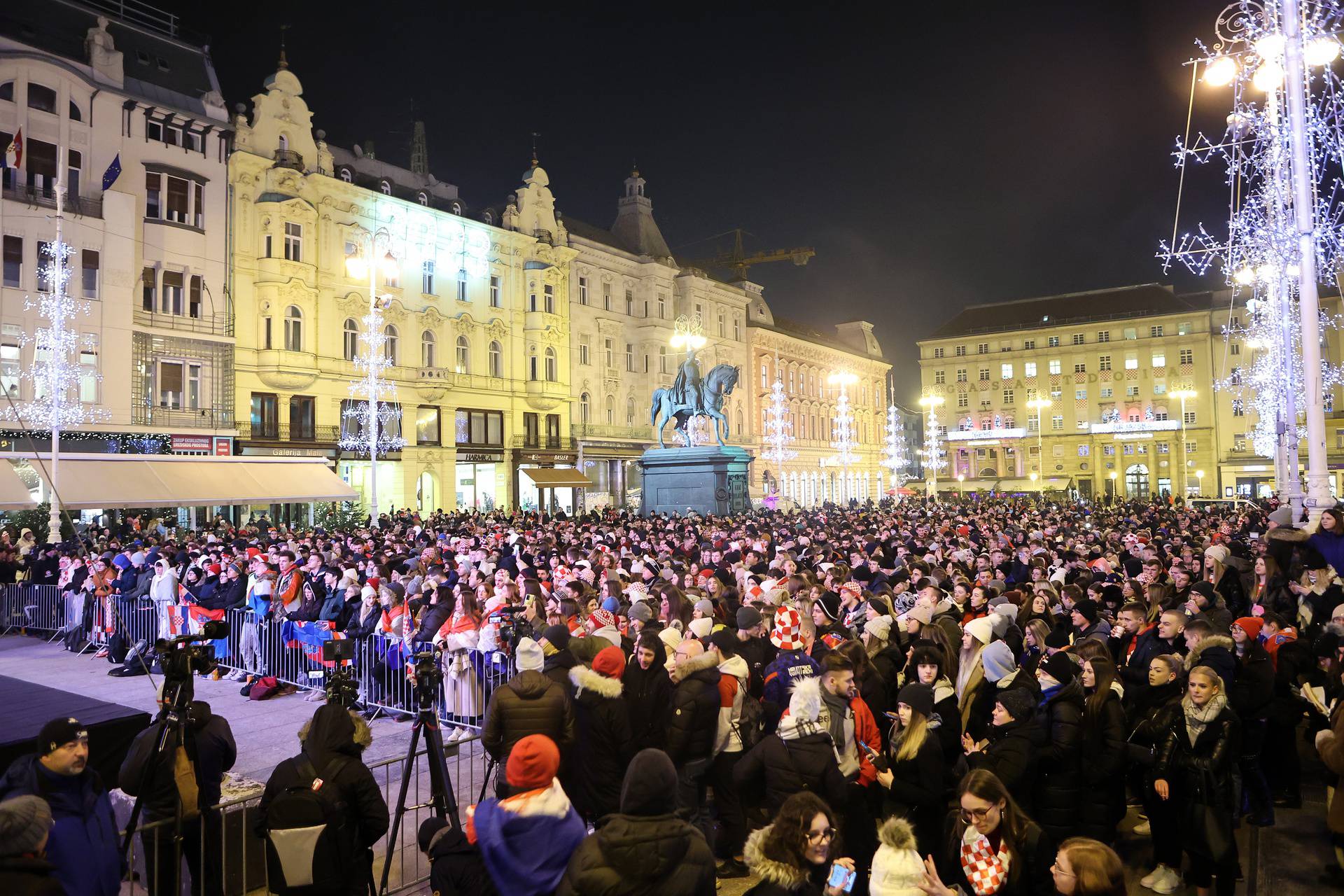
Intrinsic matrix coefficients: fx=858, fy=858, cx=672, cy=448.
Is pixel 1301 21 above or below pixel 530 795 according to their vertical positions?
above

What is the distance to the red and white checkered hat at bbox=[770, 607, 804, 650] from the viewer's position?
24.4 feet

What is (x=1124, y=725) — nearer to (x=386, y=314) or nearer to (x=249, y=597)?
(x=249, y=597)

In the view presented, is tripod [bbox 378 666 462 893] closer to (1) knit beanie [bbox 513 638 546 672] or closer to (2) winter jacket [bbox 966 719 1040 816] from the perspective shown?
(1) knit beanie [bbox 513 638 546 672]

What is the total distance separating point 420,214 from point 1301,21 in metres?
38.2

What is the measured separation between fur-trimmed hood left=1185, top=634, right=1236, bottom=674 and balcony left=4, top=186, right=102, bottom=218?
3450cm

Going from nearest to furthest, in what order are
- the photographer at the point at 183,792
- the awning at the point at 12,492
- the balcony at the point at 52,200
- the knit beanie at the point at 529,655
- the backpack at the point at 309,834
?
the backpack at the point at 309,834 → the photographer at the point at 183,792 → the knit beanie at the point at 529,655 → the awning at the point at 12,492 → the balcony at the point at 52,200

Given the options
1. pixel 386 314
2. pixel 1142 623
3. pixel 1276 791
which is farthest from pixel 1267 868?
pixel 386 314

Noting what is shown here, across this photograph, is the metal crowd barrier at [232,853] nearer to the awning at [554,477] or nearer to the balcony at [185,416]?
the balcony at [185,416]

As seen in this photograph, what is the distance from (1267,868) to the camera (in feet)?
19.6

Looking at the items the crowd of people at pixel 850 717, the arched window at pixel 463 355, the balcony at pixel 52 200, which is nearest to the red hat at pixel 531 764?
the crowd of people at pixel 850 717

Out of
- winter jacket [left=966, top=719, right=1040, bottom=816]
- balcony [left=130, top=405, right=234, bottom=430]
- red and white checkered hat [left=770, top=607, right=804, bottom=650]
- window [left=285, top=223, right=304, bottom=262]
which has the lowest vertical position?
winter jacket [left=966, top=719, right=1040, bottom=816]

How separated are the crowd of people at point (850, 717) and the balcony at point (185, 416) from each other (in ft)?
72.0

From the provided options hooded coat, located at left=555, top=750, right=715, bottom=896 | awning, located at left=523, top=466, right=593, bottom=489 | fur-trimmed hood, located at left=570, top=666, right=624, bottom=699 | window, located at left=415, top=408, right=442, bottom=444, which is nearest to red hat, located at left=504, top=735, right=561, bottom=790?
hooded coat, located at left=555, top=750, right=715, bottom=896

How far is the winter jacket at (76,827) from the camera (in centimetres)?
405
